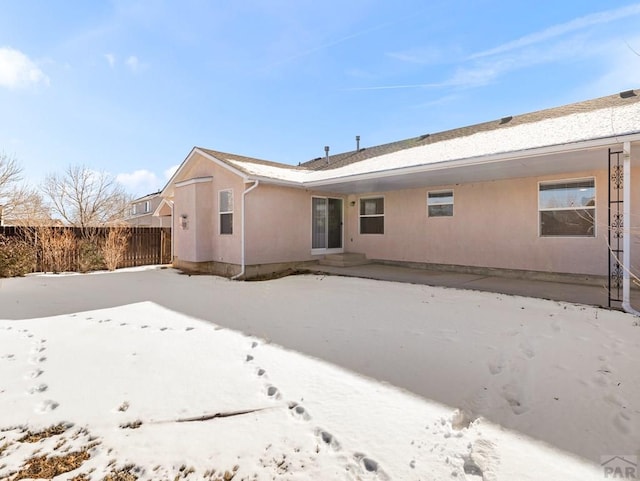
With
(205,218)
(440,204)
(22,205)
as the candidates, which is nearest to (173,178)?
(205,218)

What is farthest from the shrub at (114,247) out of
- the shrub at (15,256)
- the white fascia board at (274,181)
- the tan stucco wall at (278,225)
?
the white fascia board at (274,181)

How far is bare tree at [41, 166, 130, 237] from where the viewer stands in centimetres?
2156

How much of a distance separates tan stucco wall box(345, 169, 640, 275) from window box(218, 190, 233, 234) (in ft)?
16.3

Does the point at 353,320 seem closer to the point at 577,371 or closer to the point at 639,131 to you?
the point at 577,371

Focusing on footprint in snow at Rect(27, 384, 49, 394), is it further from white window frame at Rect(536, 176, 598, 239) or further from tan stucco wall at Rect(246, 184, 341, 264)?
white window frame at Rect(536, 176, 598, 239)

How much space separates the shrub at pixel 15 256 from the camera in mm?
10055

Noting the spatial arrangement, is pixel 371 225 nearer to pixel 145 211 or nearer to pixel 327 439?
pixel 327 439

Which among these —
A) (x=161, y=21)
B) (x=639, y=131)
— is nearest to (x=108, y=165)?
(x=161, y=21)

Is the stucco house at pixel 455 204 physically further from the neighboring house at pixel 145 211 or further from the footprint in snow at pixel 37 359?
the neighboring house at pixel 145 211

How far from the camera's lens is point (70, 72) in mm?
10188

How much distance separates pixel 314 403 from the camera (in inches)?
108

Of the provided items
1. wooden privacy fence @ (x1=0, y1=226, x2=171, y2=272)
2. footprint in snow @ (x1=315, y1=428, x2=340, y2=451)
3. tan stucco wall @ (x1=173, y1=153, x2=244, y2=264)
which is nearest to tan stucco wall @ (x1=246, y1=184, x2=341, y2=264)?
tan stucco wall @ (x1=173, y1=153, x2=244, y2=264)

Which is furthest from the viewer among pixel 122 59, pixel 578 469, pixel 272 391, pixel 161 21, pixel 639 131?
pixel 122 59

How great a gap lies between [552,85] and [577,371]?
9.29 metres
